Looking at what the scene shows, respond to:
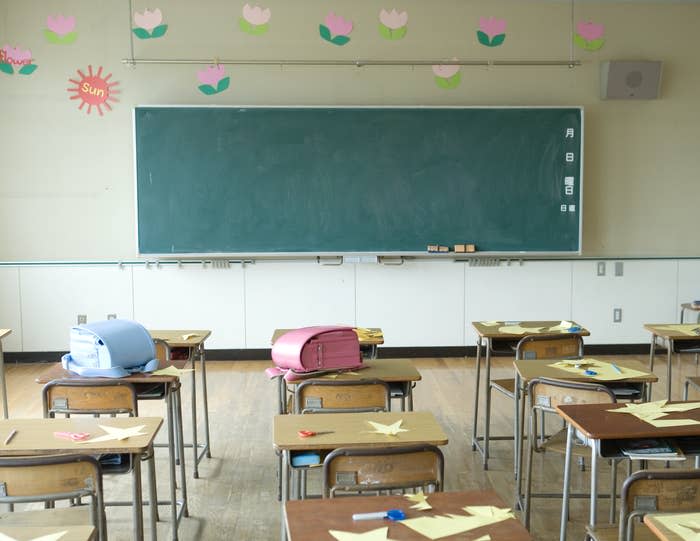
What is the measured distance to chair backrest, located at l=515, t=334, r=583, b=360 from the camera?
4.51 m

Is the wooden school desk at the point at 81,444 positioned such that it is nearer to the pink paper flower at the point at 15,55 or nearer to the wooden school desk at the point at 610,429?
the wooden school desk at the point at 610,429

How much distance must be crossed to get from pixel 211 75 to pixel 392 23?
1.71 metres

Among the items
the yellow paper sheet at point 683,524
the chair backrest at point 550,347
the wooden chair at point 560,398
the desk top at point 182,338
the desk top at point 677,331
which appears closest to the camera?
the yellow paper sheet at point 683,524

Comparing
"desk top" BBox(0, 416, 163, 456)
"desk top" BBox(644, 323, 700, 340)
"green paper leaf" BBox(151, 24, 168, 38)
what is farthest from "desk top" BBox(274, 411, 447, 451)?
"green paper leaf" BBox(151, 24, 168, 38)

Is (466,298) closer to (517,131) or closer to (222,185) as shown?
(517,131)

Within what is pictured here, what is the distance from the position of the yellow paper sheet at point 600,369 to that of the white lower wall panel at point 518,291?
334 cm

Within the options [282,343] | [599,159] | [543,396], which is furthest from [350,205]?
[543,396]

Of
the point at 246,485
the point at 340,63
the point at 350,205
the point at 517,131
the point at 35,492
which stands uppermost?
the point at 340,63

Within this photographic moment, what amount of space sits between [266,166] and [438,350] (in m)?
2.37

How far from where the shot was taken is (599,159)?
7480 millimetres

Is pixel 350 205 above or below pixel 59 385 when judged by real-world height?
above

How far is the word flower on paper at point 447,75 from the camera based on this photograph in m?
7.32

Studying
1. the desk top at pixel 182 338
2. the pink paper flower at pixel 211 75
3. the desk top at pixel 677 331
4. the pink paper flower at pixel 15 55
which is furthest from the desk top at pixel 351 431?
the pink paper flower at pixel 15 55

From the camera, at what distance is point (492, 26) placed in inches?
288
